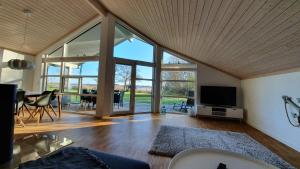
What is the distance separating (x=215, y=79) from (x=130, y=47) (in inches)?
146

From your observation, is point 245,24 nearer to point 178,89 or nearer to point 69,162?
point 69,162

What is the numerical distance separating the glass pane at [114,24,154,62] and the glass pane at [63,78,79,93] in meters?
2.00

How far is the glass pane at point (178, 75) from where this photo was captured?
7454mm

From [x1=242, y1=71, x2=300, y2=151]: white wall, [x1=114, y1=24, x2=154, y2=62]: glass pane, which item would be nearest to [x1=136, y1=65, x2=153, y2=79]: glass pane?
[x1=114, y1=24, x2=154, y2=62]: glass pane

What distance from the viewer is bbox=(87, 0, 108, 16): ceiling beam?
5383 millimetres

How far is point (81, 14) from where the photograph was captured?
6168 millimetres

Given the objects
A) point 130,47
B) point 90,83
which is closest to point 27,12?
point 90,83

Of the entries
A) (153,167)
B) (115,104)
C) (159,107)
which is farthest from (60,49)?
(153,167)

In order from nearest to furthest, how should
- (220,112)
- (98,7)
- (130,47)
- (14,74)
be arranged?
(98,7) → (220,112) → (130,47) → (14,74)

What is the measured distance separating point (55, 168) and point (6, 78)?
773 centimetres

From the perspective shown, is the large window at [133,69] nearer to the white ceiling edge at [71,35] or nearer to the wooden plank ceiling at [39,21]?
the white ceiling edge at [71,35]

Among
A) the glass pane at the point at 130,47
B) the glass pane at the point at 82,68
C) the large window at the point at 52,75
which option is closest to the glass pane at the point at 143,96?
the glass pane at the point at 130,47

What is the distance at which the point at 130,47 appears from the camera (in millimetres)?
7039

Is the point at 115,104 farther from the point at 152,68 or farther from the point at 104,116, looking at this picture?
the point at 152,68
